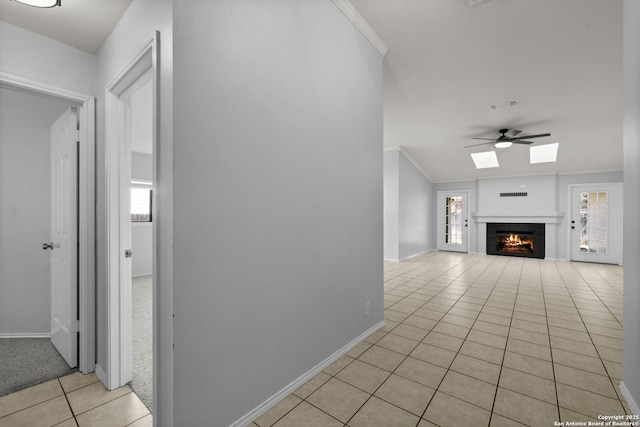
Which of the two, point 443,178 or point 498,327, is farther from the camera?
point 443,178

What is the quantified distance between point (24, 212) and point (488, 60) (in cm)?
543

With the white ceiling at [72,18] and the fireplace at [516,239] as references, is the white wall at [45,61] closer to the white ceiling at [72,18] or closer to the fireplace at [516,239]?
the white ceiling at [72,18]

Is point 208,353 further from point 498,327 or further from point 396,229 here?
point 396,229

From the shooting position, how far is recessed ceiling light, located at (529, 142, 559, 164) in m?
6.38

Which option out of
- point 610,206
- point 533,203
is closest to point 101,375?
point 533,203

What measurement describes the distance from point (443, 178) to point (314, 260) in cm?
810

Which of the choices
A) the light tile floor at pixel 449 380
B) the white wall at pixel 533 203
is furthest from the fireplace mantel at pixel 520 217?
the light tile floor at pixel 449 380

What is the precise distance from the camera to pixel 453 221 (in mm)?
9039

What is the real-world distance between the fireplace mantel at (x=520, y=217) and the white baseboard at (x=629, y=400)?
712cm

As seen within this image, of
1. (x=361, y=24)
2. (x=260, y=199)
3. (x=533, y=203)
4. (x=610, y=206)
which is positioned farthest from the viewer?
(x=533, y=203)

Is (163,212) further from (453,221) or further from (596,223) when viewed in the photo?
(596,223)

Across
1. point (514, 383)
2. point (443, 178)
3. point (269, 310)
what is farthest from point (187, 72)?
point (443, 178)

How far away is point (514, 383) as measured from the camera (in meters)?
1.95

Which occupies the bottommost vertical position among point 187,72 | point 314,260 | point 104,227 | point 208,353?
point 208,353
